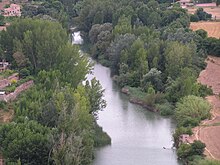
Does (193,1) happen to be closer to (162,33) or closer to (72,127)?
(162,33)

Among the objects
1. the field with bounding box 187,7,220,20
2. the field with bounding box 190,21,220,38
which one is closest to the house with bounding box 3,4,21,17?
the field with bounding box 190,21,220,38

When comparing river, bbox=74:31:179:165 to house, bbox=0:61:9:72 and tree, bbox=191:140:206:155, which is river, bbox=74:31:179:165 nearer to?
tree, bbox=191:140:206:155

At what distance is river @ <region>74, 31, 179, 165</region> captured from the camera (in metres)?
21.1

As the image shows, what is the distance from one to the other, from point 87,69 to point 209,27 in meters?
19.0

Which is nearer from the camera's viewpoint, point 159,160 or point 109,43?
point 159,160

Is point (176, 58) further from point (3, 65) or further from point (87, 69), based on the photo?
point (3, 65)

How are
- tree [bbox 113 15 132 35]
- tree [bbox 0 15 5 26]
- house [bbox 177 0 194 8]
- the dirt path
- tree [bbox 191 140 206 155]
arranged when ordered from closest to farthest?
1. tree [bbox 191 140 206 155]
2. the dirt path
3. tree [bbox 113 15 132 35]
4. tree [bbox 0 15 5 26]
5. house [bbox 177 0 194 8]

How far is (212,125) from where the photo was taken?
23.8 m

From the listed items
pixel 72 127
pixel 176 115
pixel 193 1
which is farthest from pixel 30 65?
pixel 193 1

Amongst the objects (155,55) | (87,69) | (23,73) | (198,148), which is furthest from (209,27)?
(198,148)

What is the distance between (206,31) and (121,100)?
1558cm

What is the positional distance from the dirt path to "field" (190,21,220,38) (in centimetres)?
955

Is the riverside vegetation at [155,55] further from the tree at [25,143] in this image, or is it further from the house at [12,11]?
the house at [12,11]

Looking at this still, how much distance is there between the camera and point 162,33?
37031 mm
